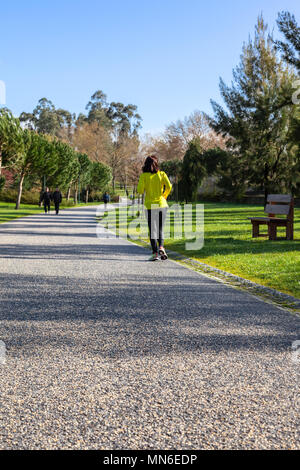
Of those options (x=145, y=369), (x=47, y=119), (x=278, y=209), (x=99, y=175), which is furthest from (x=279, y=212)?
(x=47, y=119)

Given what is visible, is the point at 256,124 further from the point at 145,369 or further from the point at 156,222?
the point at 145,369

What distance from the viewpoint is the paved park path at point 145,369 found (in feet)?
8.89

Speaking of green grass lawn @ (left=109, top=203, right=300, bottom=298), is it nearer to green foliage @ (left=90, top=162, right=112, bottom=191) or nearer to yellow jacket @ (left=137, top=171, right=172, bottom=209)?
yellow jacket @ (left=137, top=171, right=172, bottom=209)

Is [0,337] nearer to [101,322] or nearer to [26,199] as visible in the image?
[101,322]

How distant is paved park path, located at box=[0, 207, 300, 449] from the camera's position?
2.71 meters

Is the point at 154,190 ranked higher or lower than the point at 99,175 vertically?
lower

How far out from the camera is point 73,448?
8.39ft

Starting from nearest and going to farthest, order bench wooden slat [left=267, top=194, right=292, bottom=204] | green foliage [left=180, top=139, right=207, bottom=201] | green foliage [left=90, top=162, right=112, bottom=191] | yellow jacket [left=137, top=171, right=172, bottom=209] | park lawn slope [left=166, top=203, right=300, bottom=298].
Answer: park lawn slope [left=166, top=203, right=300, bottom=298], yellow jacket [left=137, top=171, right=172, bottom=209], bench wooden slat [left=267, top=194, right=292, bottom=204], green foliage [left=180, top=139, right=207, bottom=201], green foliage [left=90, top=162, right=112, bottom=191]

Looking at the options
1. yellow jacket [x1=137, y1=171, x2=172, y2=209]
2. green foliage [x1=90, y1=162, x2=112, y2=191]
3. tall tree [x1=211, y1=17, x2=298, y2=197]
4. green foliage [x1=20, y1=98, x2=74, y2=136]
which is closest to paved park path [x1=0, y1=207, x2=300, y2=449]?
yellow jacket [x1=137, y1=171, x2=172, y2=209]

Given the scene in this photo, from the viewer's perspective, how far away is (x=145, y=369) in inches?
145

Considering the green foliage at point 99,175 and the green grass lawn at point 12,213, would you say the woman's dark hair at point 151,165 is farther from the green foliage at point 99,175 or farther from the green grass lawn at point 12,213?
the green foliage at point 99,175

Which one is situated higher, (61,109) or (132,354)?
(61,109)

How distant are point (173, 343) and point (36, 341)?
1.20 metres

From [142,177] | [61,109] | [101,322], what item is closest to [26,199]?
[142,177]
